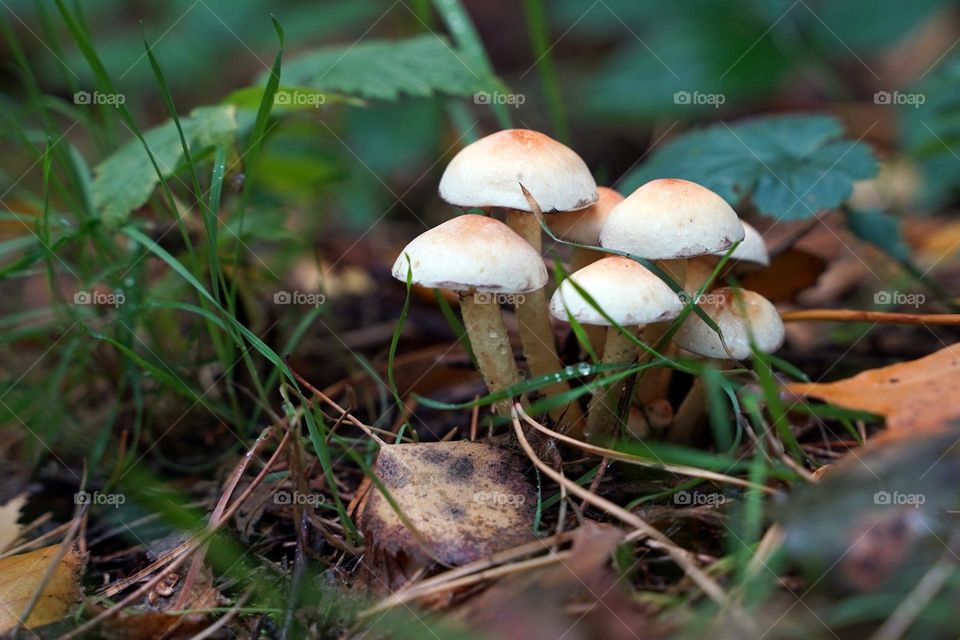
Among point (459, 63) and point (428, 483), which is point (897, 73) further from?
point (428, 483)

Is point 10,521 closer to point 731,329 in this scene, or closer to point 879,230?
point 731,329

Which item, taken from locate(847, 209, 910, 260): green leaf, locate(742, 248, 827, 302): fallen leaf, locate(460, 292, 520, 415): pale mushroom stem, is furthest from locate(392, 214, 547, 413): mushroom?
locate(847, 209, 910, 260): green leaf

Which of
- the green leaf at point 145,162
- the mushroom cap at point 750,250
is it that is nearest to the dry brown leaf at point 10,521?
the green leaf at point 145,162

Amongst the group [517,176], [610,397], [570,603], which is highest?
[517,176]

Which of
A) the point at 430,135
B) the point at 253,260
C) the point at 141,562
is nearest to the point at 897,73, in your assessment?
the point at 430,135

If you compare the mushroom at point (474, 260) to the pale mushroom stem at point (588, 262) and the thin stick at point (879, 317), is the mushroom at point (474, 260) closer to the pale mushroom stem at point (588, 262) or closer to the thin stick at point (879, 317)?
the pale mushroom stem at point (588, 262)

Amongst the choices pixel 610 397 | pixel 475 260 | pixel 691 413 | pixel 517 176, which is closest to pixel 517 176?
pixel 517 176

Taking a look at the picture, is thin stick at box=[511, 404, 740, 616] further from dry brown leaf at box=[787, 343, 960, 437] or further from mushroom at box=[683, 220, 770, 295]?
mushroom at box=[683, 220, 770, 295]
